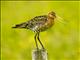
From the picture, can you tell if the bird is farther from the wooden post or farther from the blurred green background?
the blurred green background

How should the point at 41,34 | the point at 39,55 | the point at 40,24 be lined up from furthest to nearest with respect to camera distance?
the point at 41,34
the point at 40,24
the point at 39,55

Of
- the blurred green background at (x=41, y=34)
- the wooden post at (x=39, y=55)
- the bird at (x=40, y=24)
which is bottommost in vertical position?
the blurred green background at (x=41, y=34)

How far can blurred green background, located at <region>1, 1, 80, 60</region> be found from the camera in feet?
34.9

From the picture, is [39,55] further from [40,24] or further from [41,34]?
[41,34]

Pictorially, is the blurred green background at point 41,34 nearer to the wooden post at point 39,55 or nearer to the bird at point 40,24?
the bird at point 40,24

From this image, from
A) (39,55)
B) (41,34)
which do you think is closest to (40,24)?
A: (39,55)

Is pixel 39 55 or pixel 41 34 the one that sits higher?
pixel 39 55

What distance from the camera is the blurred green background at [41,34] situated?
10.6 meters

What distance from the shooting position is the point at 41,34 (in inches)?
433

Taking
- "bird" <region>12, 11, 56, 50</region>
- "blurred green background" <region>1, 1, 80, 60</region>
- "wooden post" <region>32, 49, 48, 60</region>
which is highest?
"bird" <region>12, 11, 56, 50</region>

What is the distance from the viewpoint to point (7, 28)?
11242 mm

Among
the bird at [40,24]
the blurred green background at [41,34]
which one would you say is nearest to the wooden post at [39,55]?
the bird at [40,24]

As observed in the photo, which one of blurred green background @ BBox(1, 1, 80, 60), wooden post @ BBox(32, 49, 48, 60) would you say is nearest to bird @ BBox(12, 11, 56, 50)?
wooden post @ BBox(32, 49, 48, 60)

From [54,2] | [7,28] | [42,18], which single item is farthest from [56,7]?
[42,18]
